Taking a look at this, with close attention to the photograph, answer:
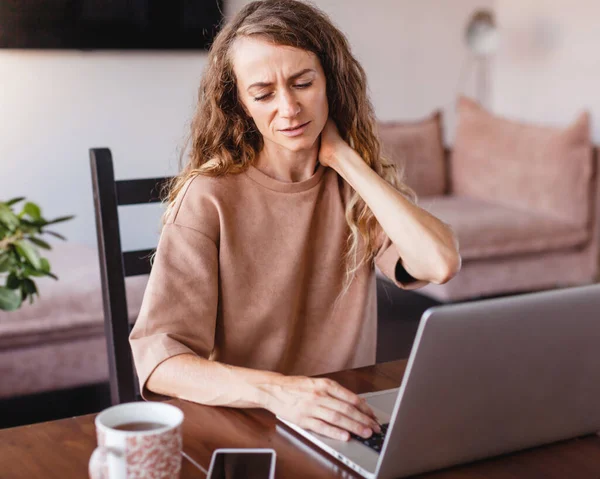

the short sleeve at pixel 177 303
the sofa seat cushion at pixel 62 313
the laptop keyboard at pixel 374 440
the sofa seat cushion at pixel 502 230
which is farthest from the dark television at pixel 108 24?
the laptop keyboard at pixel 374 440

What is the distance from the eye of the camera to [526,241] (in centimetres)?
342

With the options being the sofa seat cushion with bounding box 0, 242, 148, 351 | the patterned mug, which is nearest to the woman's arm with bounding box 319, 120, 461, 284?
the patterned mug

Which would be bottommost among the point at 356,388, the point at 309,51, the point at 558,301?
the point at 356,388

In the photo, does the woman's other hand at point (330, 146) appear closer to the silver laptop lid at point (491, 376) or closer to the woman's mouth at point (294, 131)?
the woman's mouth at point (294, 131)

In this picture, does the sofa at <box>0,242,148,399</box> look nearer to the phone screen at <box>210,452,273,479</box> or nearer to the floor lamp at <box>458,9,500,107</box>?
the phone screen at <box>210,452,273,479</box>

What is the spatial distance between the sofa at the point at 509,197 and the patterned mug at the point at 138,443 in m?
2.59

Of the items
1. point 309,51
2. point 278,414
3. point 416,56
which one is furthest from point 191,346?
point 416,56

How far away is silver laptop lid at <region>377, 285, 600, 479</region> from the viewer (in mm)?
771

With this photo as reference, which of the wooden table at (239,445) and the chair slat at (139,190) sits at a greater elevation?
the chair slat at (139,190)

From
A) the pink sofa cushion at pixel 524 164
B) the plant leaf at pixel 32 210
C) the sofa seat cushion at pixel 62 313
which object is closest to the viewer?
the plant leaf at pixel 32 210

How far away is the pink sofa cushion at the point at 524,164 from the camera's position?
11.3 feet

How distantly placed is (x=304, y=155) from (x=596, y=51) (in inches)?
122

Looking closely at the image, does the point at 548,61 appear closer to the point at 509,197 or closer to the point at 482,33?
the point at 482,33

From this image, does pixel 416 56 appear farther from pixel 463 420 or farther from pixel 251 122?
pixel 463 420
